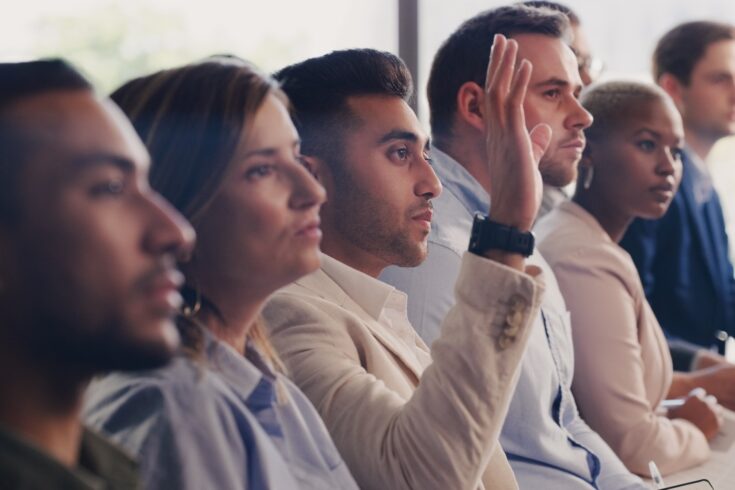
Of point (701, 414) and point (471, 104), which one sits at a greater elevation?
point (471, 104)

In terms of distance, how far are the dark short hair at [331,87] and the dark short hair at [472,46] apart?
0.44 meters

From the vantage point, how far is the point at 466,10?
310 centimetres

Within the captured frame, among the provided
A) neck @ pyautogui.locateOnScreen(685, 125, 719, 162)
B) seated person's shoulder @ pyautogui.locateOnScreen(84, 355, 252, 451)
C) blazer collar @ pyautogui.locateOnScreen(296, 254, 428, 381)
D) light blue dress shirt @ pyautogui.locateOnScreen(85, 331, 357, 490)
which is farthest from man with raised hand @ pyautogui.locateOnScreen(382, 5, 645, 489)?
neck @ pyautogui.locateOnScreen(685, 125, 719, 162)

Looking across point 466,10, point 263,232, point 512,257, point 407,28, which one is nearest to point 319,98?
point 512,257

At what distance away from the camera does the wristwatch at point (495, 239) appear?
994 mm

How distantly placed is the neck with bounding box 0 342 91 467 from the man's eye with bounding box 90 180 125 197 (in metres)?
0.09

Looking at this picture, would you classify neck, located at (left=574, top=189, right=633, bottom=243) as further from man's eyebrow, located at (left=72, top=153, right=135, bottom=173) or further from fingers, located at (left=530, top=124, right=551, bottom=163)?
man's eyebrow, located at (left=72, top=153, right=135, bottom=173)

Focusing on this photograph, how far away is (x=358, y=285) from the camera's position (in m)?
1.13

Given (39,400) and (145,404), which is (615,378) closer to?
(145,404)

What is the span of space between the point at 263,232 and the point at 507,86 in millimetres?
371

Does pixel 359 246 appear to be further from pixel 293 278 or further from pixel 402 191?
pixel 293 278

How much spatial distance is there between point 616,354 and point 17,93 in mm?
1267

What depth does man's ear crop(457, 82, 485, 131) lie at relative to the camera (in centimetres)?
158

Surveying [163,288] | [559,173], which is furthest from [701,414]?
[163,288]
